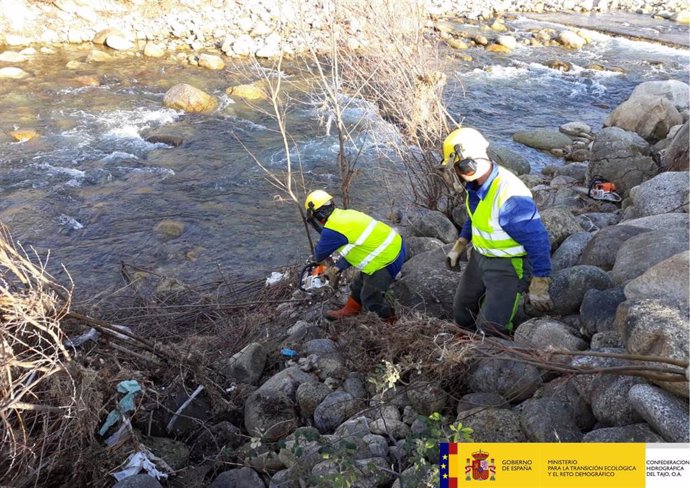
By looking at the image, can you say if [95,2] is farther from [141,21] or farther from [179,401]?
[179,401]

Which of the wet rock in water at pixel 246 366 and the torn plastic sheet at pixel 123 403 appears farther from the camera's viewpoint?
the wet rock in water at pixel 246 366

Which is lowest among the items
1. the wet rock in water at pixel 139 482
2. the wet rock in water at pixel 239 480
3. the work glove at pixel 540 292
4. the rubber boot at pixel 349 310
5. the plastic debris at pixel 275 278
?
the plastic debris at pixel 275 278

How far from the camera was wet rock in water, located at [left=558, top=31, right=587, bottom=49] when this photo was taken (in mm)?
17391

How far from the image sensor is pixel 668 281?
3.64 m

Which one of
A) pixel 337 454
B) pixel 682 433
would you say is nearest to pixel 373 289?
pixel 337 454

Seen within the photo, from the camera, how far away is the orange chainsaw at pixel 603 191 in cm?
739

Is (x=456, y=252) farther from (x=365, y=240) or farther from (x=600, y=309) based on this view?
(x=600, y=309)

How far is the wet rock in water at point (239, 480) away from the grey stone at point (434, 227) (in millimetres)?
4711

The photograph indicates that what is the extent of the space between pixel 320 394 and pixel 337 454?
1.12 meters

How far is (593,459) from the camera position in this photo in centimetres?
279

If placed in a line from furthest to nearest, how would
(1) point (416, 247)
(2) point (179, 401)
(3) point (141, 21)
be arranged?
1. (3) point (141, 21)
2. (1) point (416, 247)
3. (2) point (179, 401)

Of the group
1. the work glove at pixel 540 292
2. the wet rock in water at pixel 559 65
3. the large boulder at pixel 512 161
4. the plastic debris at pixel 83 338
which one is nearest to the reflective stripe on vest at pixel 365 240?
the work glove at pixel 540 292

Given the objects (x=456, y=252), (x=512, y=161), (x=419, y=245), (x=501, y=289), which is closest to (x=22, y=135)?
(x=419, y=245)

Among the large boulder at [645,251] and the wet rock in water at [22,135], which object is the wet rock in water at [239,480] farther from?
the wet rock in water at [22,135]
